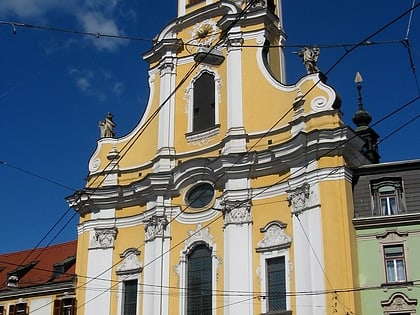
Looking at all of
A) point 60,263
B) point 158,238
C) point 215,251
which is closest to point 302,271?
point 215,251

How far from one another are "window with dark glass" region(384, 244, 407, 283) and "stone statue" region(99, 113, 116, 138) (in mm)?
13234

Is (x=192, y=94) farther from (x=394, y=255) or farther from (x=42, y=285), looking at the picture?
(x=394, y=255)

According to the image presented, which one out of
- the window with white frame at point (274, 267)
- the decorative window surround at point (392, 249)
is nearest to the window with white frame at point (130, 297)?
the window with white frame at point (274, 267)

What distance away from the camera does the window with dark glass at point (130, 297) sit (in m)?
27.4

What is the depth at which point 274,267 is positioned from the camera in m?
24.8

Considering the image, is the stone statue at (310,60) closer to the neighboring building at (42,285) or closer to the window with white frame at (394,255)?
the window with white frame at (394,255)

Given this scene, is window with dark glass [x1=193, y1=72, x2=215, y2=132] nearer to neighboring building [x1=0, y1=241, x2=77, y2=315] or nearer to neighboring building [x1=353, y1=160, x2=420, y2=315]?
neighboring building [x1=353, y1=160, x2=420, y2=315]

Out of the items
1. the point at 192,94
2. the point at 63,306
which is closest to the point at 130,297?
the point at 63,306

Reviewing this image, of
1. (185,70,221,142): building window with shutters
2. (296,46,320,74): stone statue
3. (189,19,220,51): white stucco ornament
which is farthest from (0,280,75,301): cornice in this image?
(296,46,320,74): stone statue

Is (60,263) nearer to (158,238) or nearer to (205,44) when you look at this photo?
(158,238)

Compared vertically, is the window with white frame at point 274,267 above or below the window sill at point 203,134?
below

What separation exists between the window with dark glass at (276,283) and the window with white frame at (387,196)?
11.9 feet

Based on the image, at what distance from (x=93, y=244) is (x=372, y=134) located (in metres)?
14.1

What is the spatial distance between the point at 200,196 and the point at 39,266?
10.8 metres
